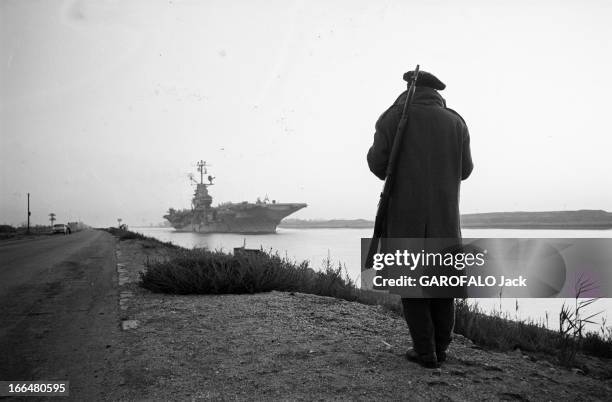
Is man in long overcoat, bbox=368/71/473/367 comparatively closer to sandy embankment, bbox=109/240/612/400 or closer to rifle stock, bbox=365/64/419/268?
rifle stock, bbox=365/64/419/268

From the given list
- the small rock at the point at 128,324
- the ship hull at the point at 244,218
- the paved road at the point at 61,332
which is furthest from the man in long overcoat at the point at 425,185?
the ship hull at the point at 244,218

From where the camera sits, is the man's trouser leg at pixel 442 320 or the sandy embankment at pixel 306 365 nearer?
the sandy embankment at pixel 306 365

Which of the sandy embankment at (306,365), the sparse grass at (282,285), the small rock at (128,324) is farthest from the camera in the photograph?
the sparse grass at (282,285)

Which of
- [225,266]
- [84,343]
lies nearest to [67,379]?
[84,343]

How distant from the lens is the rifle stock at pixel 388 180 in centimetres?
243

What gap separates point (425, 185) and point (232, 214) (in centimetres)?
6235

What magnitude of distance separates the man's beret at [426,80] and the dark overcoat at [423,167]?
99 millimetres

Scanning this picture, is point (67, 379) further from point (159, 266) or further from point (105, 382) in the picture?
point (159, 266)

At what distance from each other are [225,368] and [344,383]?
744mm

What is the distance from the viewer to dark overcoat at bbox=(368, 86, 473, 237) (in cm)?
240

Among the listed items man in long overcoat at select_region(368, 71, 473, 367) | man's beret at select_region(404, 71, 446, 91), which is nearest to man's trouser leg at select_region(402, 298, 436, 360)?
man in long overcoat at select_region(368, 71, 473, 367)

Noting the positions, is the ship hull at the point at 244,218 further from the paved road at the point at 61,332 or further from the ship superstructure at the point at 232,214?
the paved road at the point at 61,332

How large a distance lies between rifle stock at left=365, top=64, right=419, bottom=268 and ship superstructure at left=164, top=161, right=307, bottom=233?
190ft

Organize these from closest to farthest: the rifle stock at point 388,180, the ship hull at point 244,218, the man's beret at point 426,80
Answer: the rifle stock at point 388,180 → the man's beret at point 426,80 → the ship hull at point 244,218
